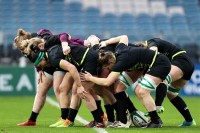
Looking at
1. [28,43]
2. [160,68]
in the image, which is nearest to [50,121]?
[28,43]

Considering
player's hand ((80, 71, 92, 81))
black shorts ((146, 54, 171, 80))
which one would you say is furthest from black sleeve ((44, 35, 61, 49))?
black shorts ((146, 54, 171, 80))

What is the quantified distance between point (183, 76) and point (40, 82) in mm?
2560

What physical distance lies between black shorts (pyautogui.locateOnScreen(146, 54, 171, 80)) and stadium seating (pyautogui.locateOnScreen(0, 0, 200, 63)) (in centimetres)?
1710

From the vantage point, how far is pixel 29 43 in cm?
1105

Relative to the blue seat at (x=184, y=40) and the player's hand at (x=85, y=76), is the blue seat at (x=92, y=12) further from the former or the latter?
the player's hand at (x=85, y=76)

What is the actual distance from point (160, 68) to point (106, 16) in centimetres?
1964

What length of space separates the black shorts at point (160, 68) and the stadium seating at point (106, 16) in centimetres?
1710

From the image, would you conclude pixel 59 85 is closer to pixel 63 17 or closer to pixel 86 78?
pixel 86 78

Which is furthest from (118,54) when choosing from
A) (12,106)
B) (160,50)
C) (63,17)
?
(63,17)

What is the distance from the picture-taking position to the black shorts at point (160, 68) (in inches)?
429

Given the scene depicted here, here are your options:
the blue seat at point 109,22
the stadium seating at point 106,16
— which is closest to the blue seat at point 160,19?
the stadium seating at point 106,16

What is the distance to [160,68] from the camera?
10.9 metres

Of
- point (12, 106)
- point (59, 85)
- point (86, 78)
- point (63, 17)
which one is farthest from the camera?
point (63, 17)

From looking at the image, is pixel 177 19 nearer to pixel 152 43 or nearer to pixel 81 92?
pixel 152 43
